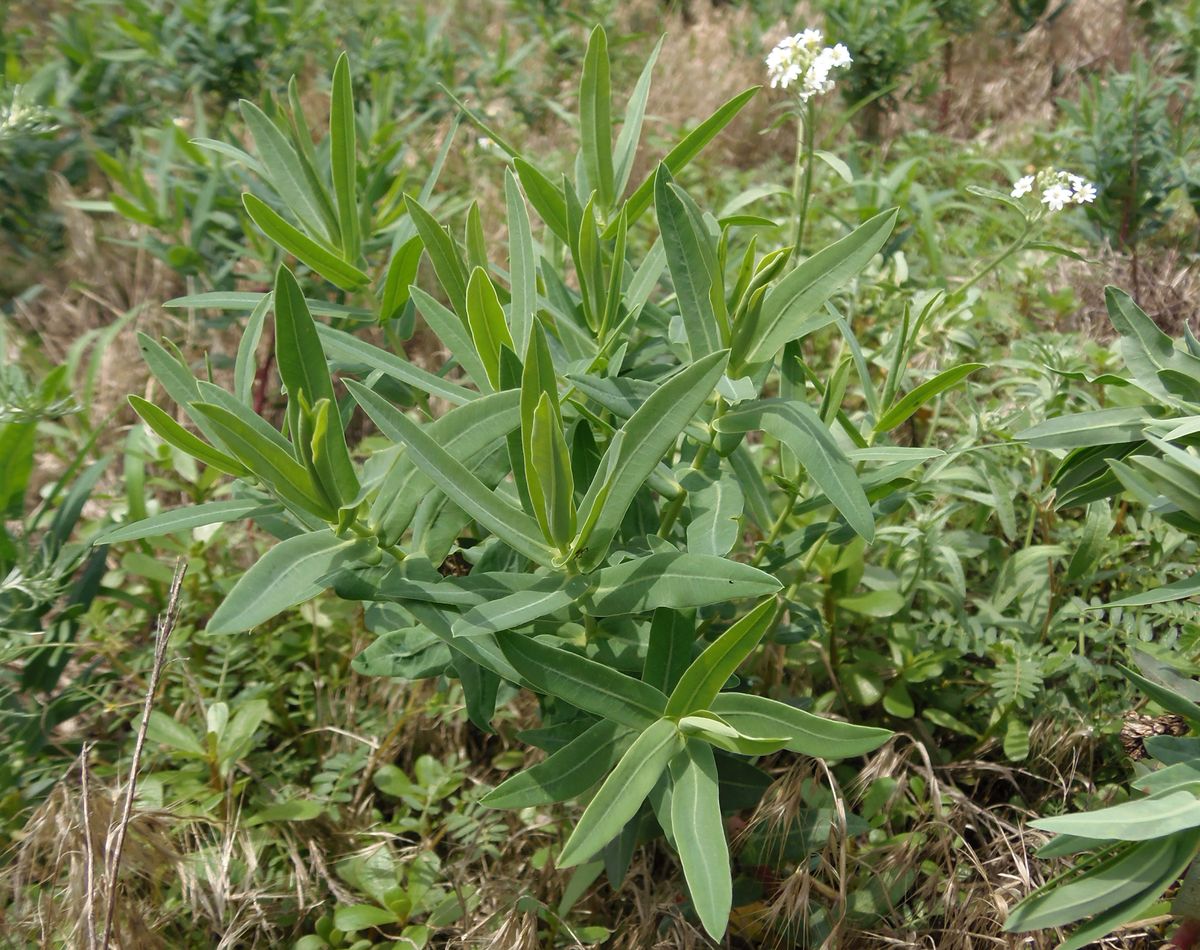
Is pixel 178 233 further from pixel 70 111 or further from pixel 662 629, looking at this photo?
pixel 662 629

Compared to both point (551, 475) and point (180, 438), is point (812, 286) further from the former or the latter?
point (180, 438)

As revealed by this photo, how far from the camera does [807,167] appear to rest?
1.60 meters

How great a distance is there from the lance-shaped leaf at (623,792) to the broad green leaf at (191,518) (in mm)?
631

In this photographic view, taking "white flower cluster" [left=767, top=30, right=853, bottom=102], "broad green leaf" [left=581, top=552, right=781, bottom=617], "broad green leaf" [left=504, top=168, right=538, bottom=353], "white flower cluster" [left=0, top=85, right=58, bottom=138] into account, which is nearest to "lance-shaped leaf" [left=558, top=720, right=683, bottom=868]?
"broad green leaf" [left=581, top=552, right=781, bottom=617]

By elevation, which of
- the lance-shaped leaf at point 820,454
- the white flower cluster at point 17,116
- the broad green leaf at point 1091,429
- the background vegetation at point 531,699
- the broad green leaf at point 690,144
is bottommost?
the background vegetation at point 531,699

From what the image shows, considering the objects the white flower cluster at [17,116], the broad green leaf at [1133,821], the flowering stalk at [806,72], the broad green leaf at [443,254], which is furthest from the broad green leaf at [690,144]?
the white flower cluster at [17,116]

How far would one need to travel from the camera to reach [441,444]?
1.26m

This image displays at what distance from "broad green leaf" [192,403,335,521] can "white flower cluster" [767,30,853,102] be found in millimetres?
1002

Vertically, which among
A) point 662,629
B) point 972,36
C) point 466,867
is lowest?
point 466,867

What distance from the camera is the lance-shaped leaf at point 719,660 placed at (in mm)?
1183

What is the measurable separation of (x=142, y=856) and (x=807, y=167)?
1.68 metres

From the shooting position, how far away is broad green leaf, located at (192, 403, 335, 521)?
112 cm

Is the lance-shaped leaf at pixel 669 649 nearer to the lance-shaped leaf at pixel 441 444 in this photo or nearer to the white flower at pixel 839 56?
the lance-shaped leaf at pixel 441 444

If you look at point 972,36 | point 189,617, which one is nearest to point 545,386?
point 189,617
